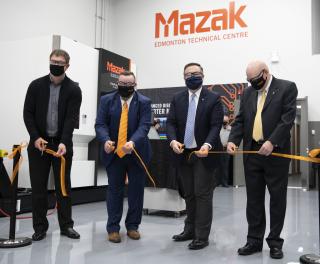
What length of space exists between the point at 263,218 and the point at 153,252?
0.86m

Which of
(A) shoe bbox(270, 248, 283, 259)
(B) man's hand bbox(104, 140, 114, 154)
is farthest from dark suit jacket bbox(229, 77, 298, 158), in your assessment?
(B) man's hand bbox(104, 140, 114, 154)

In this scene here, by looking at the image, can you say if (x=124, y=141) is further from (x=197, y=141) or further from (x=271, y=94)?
(x=271, y=94)

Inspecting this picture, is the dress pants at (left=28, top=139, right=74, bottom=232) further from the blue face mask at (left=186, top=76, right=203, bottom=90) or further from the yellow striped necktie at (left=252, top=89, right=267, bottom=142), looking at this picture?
the yellow striped necktie at (left=252, top=89, right=267, bottom=142)

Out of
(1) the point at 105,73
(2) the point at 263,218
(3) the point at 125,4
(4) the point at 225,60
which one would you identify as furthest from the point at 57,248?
(3) the point at 125,4

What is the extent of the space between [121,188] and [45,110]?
0.93m

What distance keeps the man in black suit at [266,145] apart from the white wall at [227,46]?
5897 mm

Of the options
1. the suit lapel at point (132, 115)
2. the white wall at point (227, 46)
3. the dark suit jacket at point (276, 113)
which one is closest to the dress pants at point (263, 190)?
the dark suit jacket at point (276, 113)

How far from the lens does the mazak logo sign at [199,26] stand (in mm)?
8930

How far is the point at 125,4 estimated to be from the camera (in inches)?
404

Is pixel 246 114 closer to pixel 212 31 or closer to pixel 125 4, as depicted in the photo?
pixel 212 31

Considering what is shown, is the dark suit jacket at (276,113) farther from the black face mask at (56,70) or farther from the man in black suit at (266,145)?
the black face mask at (56,70)

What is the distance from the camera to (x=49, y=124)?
3191 millimetres

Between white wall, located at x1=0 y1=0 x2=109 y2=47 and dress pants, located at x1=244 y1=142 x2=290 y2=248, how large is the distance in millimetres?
6003

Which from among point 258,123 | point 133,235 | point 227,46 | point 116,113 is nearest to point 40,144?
point 116,113
